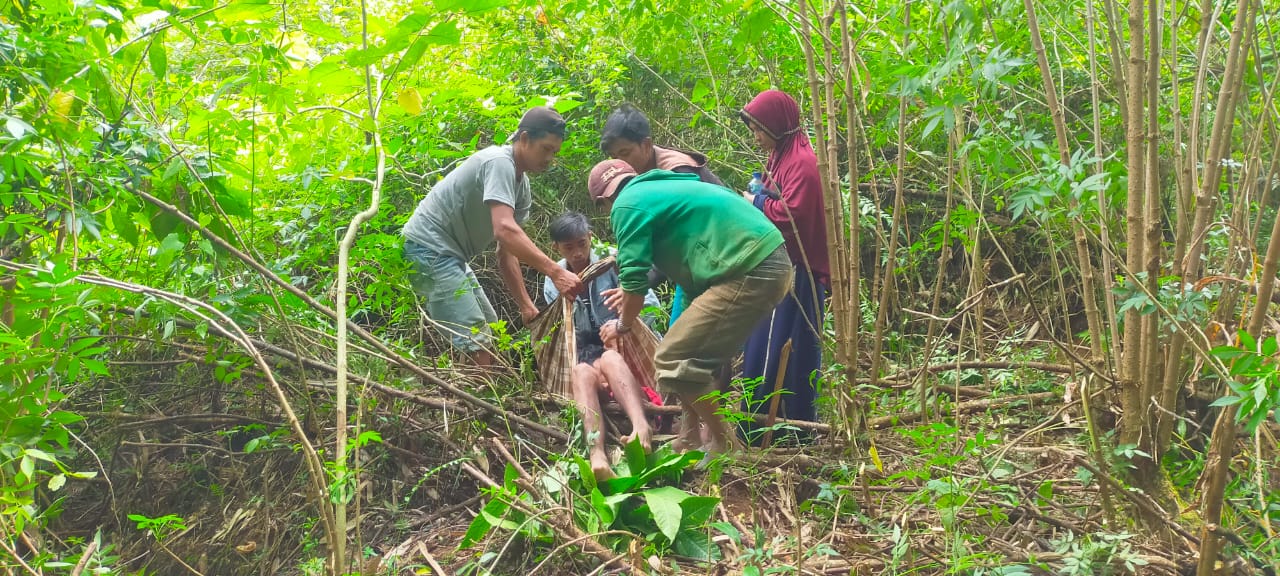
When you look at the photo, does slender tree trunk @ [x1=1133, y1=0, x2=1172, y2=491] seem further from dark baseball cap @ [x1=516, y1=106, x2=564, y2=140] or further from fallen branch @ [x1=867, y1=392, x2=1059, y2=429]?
dark baseball cap @ [x1=516, y1=106, x2=564, y2=140]

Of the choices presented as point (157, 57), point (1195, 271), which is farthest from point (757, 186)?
point (157, 57)

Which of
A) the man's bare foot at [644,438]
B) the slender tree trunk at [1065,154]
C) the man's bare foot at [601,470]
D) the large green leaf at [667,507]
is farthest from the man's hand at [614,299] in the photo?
the slender tree trunk at [1065,154]

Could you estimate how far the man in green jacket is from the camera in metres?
3.58

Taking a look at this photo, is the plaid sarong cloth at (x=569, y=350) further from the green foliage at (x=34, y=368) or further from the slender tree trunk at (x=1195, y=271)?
the slender tree trunk at (x=1195, y=271)

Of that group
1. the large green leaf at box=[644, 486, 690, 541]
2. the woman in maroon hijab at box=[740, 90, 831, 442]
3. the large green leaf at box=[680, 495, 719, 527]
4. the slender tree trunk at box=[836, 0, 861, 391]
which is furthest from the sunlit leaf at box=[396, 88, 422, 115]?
the large green leaf at box=[680, 495, 719, 527]

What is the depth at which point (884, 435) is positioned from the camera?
12.8ft

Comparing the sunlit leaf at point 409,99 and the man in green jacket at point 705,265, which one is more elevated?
the sunlit leaf at point 409,99

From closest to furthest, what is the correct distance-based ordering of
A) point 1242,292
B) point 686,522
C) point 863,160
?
point 1242,292, point 686,522, point 863,160

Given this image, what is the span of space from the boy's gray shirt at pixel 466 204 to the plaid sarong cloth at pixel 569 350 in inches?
21.5

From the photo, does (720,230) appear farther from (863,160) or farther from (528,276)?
(863,160)

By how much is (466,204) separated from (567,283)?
723 millimetres

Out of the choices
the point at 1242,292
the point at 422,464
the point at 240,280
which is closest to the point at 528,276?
the point at 422,464

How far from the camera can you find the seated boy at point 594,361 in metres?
3.83

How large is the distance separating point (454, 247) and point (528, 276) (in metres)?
1.51
